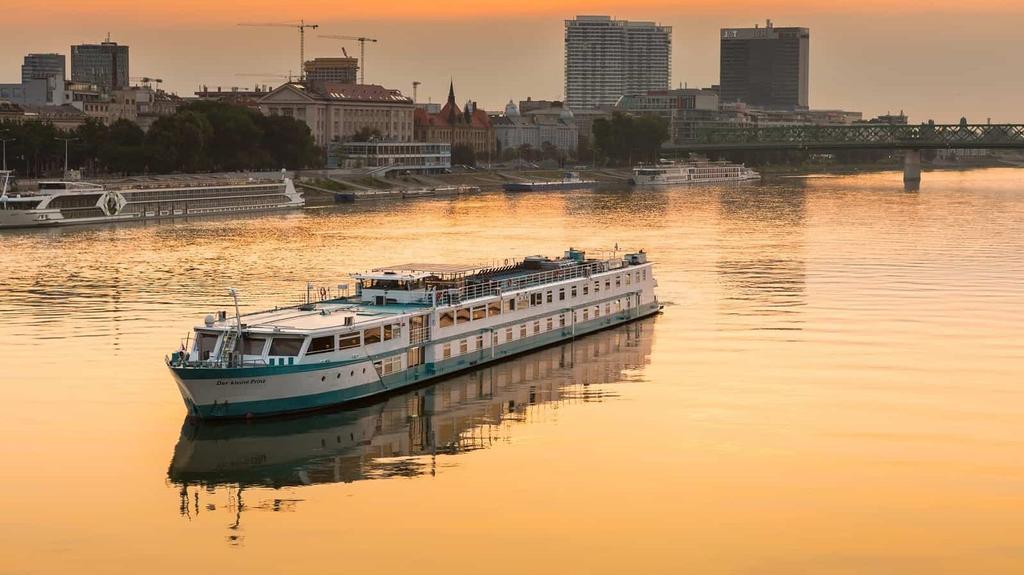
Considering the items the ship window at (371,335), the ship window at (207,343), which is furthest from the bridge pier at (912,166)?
the ship window at (207,343)

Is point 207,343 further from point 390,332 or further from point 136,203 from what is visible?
point 136,203

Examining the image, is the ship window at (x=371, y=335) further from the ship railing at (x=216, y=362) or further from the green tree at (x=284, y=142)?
the green tree at (x=284, y=142)

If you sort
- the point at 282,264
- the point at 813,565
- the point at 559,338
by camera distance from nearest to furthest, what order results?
1. the point at 813,565
2. the point at 559,338
3. the point at 282,264

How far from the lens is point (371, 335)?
125 ft

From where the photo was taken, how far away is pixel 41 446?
32.7m

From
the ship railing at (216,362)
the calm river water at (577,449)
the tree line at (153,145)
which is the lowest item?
the calm river water at (577,449)

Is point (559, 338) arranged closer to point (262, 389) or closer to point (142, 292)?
point (262, 389)

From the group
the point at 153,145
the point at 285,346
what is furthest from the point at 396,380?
the point at 153,145

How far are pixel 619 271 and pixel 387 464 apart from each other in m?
21.6

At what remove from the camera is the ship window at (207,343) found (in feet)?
118

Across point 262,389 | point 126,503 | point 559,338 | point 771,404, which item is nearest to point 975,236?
point 559,338

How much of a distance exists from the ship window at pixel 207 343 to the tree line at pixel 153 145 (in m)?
95.4

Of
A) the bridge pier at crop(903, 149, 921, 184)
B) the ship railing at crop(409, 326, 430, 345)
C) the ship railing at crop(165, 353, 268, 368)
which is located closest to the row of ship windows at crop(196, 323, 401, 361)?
the ship railing at crop(165, 353, 268, 368)

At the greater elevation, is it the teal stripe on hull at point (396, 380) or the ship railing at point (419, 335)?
the ship railing at point (419, 335)
